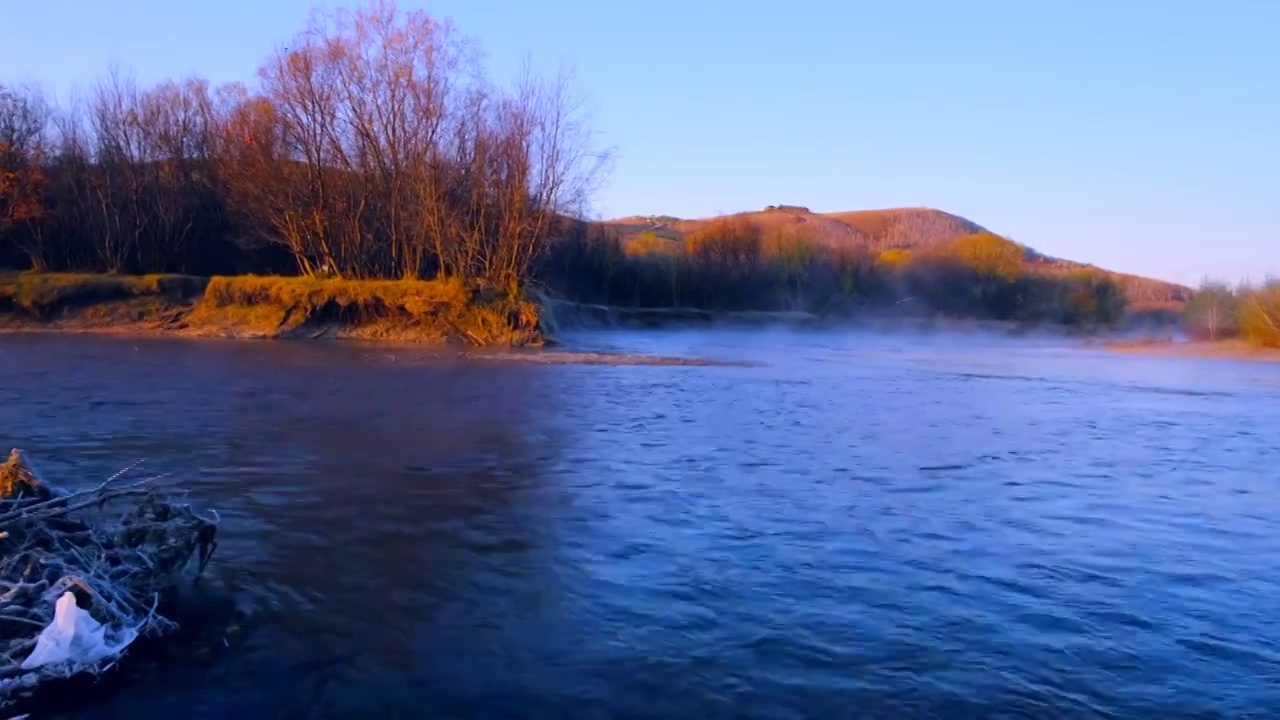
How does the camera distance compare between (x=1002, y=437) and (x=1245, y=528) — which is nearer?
(x=1245, y=528)

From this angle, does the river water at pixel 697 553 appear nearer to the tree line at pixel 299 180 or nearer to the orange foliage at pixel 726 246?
the tree line at pixel 299 180

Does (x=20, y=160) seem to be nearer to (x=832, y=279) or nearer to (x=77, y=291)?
(x=77, y=291)

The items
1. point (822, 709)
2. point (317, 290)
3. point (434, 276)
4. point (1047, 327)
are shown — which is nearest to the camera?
point (822, 709)

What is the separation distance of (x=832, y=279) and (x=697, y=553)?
282ft

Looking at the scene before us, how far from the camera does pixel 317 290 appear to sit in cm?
4488

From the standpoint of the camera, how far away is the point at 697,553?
34.2ft

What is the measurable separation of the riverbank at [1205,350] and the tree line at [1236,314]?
27.7 inches

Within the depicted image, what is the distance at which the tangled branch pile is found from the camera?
6730 millimetres

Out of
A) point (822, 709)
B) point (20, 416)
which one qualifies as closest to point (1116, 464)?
point (822, 709)

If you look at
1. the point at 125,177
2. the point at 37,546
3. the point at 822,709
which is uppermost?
the point at 125,177

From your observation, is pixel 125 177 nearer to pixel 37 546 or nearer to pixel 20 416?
pixel 20 416

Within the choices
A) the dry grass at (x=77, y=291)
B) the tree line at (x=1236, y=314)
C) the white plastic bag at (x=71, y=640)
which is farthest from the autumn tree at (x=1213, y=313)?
the white plastic bag at (x=71, y=640)

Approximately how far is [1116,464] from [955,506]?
16.7ft

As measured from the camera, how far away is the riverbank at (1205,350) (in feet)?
152
